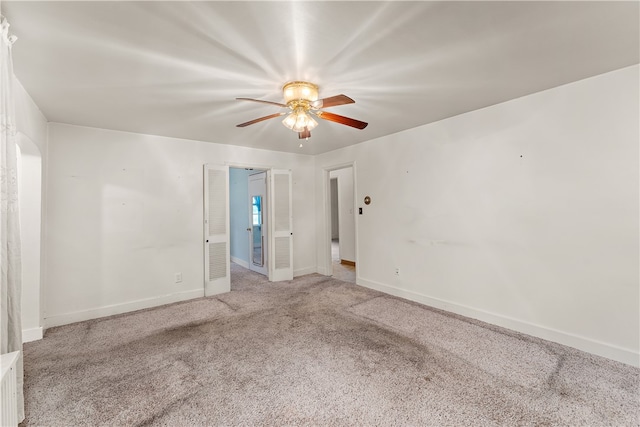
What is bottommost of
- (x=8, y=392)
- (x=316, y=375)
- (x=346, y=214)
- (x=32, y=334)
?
(x=316, y=375)

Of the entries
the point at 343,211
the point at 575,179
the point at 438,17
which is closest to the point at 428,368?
the point at 575,179

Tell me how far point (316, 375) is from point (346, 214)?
4.89 m

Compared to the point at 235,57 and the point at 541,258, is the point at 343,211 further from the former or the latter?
the point at 235,57

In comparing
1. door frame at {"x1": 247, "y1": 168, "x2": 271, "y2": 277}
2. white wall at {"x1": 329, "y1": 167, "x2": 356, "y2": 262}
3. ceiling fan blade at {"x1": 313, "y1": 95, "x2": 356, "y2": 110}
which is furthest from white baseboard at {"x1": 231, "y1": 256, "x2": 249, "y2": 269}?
ceiling fan blade at {"x1": 313, "y1": 95, "x2": 356, "y2": 110}

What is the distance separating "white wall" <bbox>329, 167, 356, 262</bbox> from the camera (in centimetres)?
670

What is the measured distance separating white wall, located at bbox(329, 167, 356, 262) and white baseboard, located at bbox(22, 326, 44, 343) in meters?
5.22

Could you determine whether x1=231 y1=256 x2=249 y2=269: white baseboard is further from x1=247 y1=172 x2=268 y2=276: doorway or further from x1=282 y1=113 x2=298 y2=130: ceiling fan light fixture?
x1=282 y1=113 x2=298 y2=130: ceiling fan light fixture

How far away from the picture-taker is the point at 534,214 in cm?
282

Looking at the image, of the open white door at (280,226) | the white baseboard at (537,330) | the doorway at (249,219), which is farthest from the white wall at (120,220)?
the white baseboard at (537,330)

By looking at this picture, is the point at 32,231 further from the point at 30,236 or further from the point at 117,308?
the point at 117,308

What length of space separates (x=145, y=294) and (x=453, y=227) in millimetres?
4224

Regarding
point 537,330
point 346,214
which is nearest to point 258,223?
point 346,214

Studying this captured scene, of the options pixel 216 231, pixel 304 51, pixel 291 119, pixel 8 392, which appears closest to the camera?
pixel 8 392

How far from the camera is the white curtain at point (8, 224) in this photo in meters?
1.58
